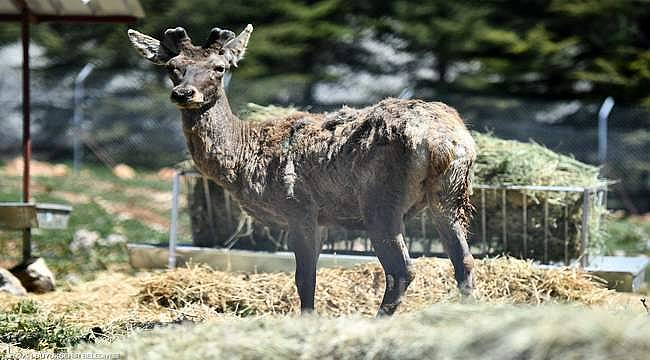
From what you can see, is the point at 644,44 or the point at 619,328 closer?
the point at 619,328

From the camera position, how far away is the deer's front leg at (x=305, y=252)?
271 inches

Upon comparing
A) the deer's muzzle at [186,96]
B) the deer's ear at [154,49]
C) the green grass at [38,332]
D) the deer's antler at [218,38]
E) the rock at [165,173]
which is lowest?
the green grass at [38,332]

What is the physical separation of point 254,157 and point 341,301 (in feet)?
5.37

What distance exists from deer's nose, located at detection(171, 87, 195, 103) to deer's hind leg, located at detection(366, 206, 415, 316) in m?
1.45

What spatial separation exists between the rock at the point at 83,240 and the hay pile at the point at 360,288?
3565mm

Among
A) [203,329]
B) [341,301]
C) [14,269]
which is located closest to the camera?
[203,329]

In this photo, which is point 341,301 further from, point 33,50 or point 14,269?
point 33,50

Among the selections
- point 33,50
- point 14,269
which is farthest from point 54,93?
point 14,269

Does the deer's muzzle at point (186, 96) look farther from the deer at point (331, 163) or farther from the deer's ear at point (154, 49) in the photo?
the deer's ear at point (154, 49)

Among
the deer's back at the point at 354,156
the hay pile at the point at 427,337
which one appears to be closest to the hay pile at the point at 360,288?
the deer's back at the point at 354,156

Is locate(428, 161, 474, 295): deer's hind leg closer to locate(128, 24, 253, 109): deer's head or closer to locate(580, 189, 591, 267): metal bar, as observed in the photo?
locate(128, 24, 253, 109): deer's head

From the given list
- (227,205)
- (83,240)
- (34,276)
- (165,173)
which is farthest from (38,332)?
(165,173)

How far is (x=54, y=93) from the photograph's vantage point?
63.7ft

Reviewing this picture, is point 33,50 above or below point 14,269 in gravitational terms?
above
